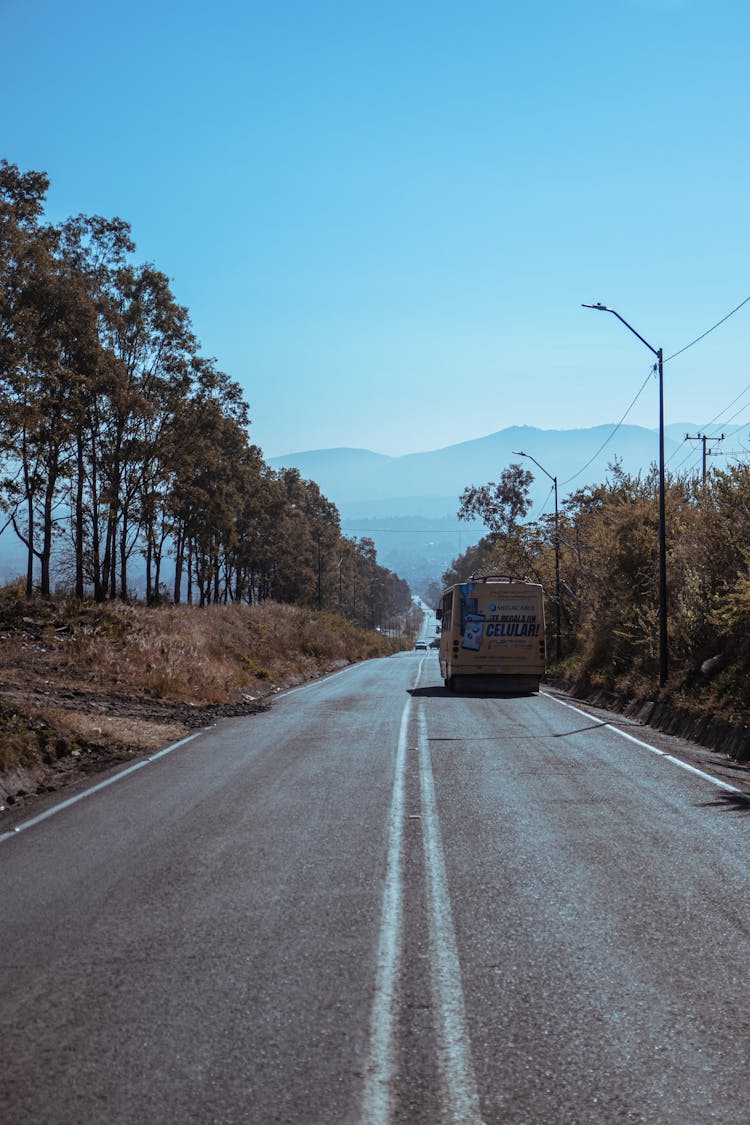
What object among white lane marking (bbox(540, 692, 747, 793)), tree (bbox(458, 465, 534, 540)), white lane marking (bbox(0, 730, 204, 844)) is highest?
tree (bbox(458, 465, 534, 540))

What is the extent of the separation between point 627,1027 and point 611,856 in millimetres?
3613

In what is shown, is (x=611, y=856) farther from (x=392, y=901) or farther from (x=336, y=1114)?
(x=336, y=1114)

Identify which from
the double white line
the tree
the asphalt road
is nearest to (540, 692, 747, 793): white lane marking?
the asphalt road

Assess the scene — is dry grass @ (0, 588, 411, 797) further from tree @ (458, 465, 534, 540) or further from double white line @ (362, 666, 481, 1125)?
tree @ (458, 465, 534, 540)

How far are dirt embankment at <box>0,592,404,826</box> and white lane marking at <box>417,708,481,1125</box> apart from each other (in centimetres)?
562

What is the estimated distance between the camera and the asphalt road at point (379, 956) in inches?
163

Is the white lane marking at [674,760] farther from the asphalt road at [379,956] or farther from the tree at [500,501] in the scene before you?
the tree at [500,501]

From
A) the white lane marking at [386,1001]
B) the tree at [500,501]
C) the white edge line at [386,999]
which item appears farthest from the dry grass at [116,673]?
the tree at [500,501]

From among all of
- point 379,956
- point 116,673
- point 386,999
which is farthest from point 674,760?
point 116,673

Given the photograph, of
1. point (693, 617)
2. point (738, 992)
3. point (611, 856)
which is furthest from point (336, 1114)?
point (693, 617)

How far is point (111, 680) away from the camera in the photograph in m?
23.9

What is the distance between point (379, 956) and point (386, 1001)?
72 cm

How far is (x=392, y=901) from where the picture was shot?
6.98 metres

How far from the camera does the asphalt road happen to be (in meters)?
4.13
